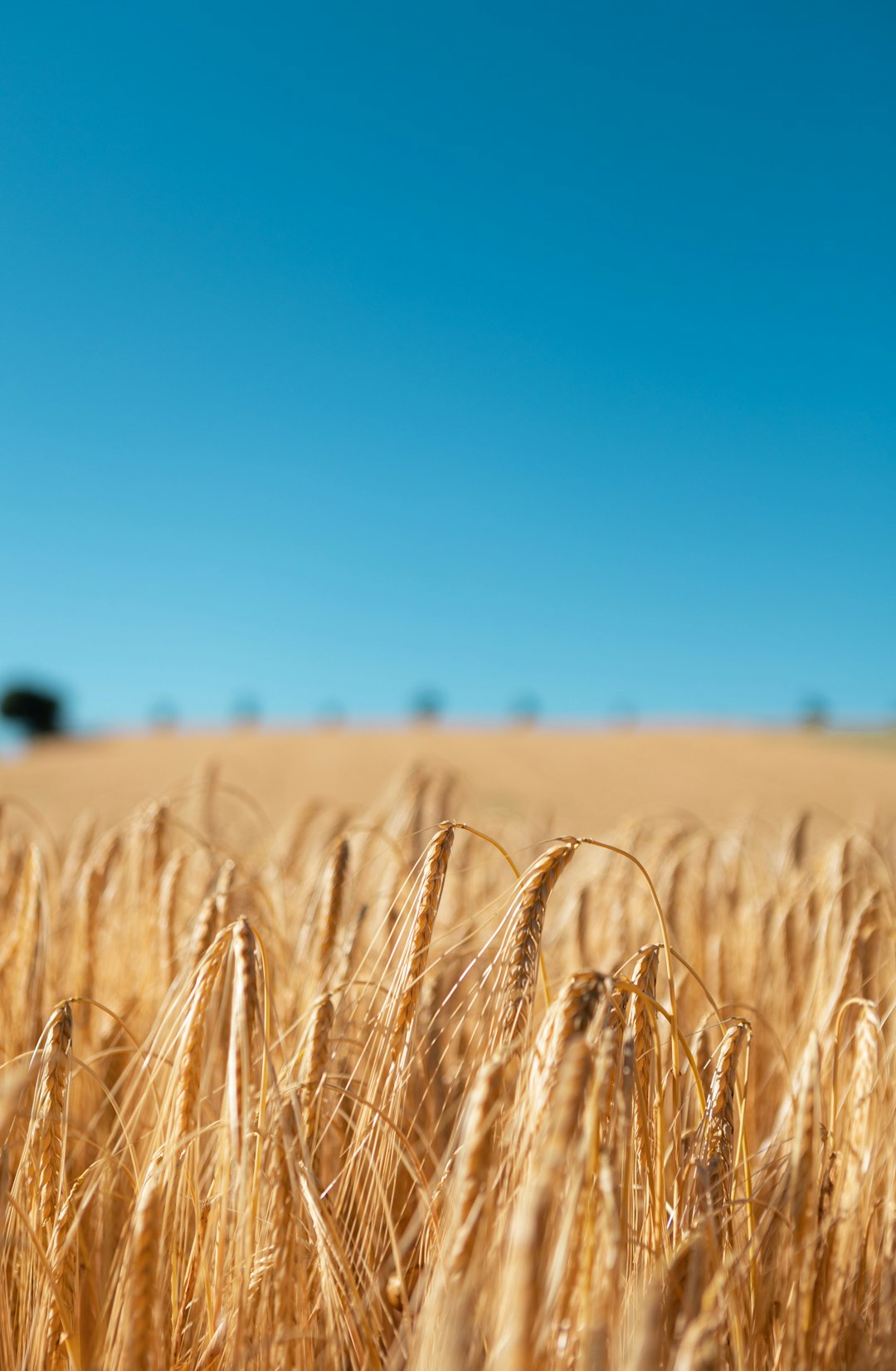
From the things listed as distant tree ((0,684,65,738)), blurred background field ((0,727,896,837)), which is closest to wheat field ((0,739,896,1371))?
blurred background field ((0,727,896,837))

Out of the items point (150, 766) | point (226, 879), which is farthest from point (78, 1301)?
point (150, 766)

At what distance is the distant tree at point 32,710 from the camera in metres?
53.1

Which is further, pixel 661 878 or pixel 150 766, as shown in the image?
pixel 150 766

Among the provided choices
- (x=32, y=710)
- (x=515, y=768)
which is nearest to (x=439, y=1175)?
(x=515, y=768)

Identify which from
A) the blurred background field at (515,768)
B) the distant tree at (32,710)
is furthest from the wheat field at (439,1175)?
the distant tree at (32,710)

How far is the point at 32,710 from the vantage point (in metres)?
53.3

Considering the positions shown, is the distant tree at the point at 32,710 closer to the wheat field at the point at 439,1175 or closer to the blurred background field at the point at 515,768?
the blurred background field at the point at 515,768

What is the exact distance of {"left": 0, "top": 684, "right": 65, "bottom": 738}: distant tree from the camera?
53.1 meters

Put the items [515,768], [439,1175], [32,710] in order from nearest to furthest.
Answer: [439,1175]
[515,768]
[32,710]

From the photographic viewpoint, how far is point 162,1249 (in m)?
1.39

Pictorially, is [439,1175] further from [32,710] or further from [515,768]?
[32,710]

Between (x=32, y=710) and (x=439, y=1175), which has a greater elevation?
(x=32, y=710)

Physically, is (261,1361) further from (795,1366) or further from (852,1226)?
(852,1226)

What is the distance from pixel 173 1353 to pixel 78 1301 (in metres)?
0.20
